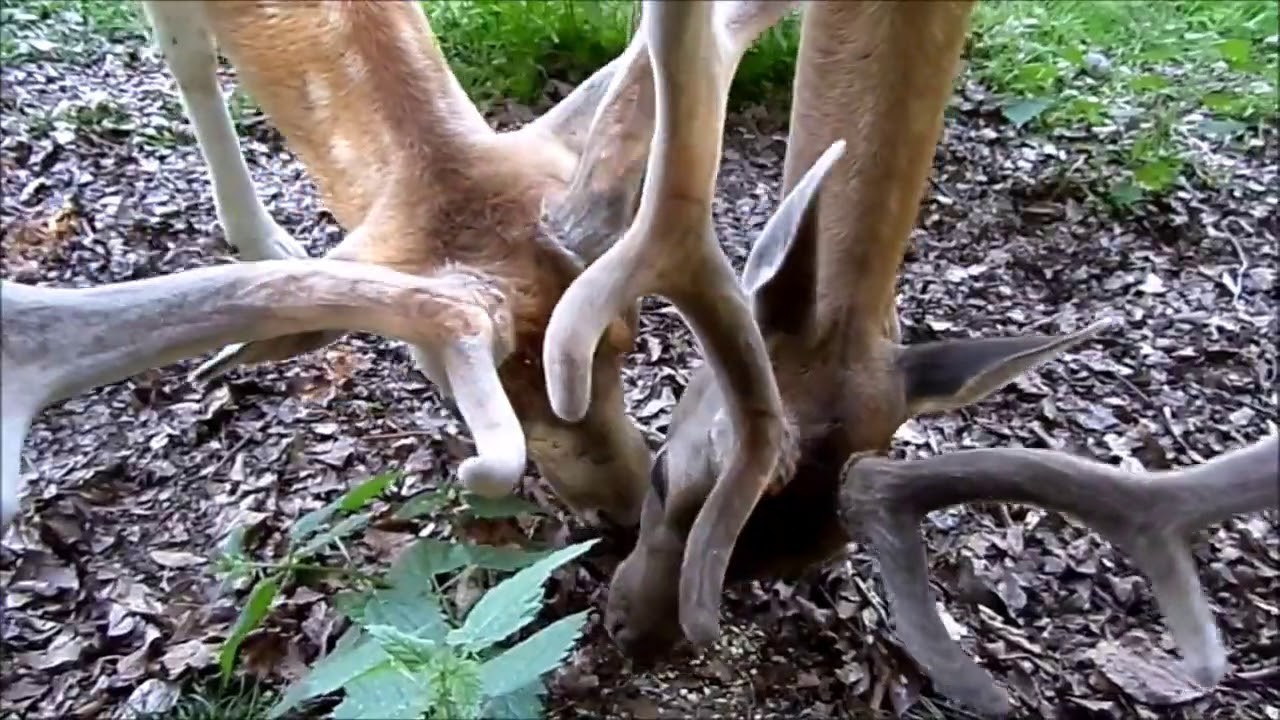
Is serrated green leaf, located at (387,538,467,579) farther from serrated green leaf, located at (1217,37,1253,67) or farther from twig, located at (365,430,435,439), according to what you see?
serrated green leaf, located at (1217,37,1253,67)

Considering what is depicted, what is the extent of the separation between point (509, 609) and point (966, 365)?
0.42 metres

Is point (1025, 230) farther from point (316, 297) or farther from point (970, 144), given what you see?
point (316, 297)

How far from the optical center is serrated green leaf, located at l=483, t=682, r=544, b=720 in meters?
1.03

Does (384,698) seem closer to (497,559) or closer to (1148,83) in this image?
(497,559)

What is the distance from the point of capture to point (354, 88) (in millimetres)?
1058

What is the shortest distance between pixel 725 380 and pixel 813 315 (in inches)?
3.9

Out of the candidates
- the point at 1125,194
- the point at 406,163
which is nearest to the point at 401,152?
the point at 406,163

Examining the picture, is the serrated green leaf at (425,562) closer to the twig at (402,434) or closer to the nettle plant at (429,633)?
the nettle plant at (429,633)

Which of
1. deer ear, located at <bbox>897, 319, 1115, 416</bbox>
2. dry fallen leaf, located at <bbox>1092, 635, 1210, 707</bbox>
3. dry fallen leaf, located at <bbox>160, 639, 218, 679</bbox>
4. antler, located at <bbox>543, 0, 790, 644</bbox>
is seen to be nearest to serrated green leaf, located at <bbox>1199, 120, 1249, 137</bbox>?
dry fallen leaf, located at <bbox>1092, 635, 1210, 707</bbox>

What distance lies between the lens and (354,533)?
145cm

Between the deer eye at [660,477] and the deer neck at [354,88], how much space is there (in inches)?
13.1

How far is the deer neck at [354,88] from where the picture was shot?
3.44ft

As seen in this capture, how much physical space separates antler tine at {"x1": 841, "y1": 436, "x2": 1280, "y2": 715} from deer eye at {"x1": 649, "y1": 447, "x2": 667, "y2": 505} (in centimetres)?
18

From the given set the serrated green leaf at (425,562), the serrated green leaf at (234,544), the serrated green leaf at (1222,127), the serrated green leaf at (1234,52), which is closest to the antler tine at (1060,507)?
the serrated green leaf at (425,562)
